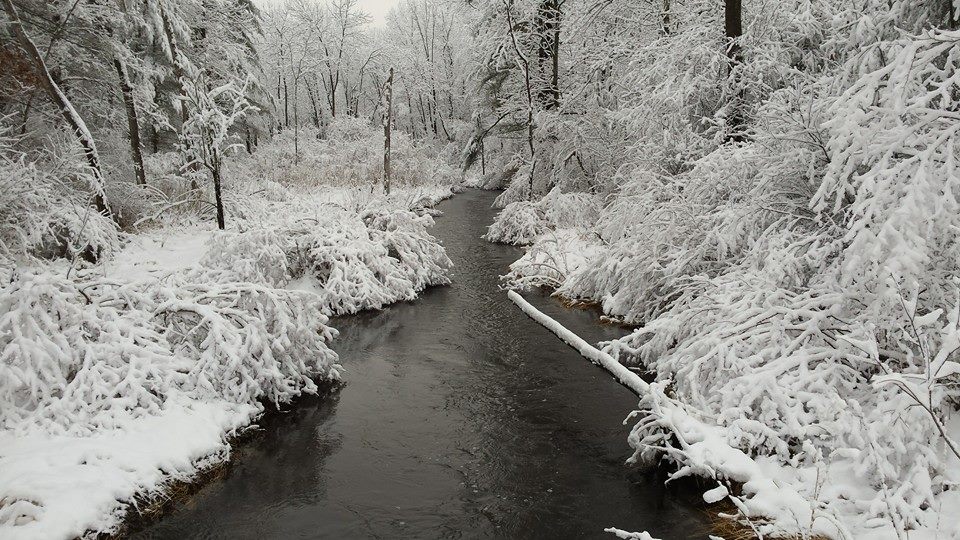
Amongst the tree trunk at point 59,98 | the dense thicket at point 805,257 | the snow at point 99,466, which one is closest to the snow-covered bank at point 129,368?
the snow at point 99,466

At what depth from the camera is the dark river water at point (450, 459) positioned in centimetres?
472

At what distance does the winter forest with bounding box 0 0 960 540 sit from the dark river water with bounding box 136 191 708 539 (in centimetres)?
4

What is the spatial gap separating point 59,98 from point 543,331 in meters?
9.93

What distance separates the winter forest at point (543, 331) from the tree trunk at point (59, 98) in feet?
0.21

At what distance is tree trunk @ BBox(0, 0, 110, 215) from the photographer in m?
9.06

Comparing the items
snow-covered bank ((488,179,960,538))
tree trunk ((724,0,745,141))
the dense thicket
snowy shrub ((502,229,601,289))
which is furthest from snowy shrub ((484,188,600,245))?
snow-covered bank ((488,179,960,538))

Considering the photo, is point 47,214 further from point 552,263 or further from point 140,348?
point 552,263

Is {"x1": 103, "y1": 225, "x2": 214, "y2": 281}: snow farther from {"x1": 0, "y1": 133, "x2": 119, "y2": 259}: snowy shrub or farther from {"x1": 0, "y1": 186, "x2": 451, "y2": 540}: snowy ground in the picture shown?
{"x1": 0, "y1": 133, "x2": 119, "y2": 259}: snowy shrub

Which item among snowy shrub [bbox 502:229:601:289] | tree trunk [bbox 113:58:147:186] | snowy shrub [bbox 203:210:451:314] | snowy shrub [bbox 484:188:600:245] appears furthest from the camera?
snowy shrub [bbox 484:188:600:245]

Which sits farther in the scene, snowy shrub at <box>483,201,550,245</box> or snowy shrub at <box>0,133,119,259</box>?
snowy shrub at <box>483,201,550,245</box>

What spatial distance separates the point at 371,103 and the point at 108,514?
57202 millimetres

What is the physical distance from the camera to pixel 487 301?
456 inches

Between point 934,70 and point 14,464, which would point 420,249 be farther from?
point 934,70

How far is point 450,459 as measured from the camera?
5734 mm
